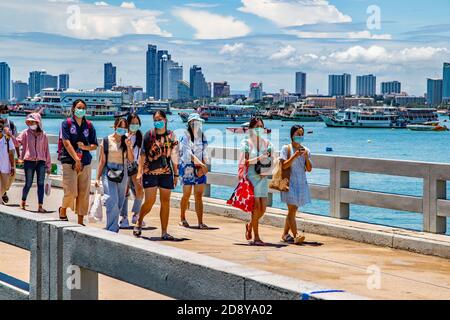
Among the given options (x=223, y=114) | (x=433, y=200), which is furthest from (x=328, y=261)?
(x=223, y=114)

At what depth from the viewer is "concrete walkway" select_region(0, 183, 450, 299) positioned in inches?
354

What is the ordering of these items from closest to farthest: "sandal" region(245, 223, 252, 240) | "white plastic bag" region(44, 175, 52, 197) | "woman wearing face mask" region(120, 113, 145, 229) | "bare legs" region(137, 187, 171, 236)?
"bare legs" region(137, 187, 171, 236) → "sandal" region(245, 223, 252, 240) → "woman wearing face mask" region(120, 113, 145, 229) → "white plastic bag" region(44, 175, 52, 197)

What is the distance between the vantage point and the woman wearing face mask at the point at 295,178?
11.8 m

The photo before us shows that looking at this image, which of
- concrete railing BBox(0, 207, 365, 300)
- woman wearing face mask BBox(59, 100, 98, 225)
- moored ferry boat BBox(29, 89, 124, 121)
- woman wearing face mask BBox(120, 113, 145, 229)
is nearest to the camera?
concrete railing BBox(0, 207, 365, 300)

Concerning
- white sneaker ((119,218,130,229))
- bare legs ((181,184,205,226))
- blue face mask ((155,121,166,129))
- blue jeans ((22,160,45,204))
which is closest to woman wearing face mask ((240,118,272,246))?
blue face mask ((155,121,166,129))

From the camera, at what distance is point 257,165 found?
460 inches

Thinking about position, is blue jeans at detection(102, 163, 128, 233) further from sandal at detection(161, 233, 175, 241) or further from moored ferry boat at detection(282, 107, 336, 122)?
moored ferry boat at detection(282, 107, 336, 122)

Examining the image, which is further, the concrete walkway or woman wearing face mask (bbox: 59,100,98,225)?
woman wearing face mask (bbox: 59,100,98,225)

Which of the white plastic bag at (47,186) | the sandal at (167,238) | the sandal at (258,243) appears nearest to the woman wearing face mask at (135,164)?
the sandal at (167,238)

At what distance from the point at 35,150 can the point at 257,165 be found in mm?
4513

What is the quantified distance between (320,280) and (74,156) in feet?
13.5
